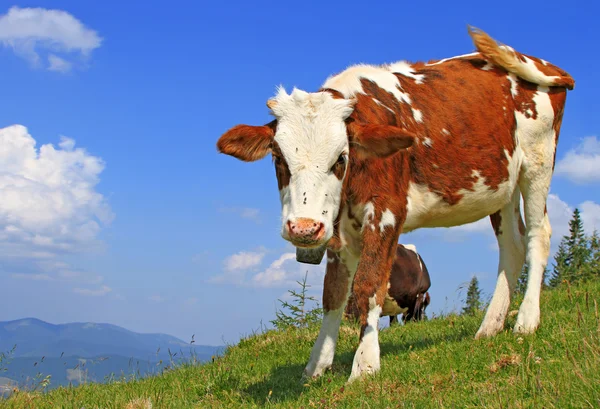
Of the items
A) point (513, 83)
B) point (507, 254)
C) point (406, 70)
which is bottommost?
point (507, 254)

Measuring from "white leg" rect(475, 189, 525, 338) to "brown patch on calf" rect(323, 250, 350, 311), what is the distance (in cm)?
230

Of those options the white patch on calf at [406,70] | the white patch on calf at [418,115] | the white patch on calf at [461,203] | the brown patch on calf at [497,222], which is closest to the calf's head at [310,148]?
the white patch on calf at [461,203]

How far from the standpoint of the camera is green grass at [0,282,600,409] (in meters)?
4.86

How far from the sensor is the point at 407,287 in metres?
15.6

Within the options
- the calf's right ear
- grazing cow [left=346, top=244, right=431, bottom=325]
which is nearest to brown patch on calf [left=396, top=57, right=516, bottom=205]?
the calf's right ear

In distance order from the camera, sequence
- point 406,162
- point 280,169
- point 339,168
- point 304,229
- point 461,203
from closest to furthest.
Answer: point 304,229 < point 339,168 < point 280,169 < point 406,162 < point 461,203

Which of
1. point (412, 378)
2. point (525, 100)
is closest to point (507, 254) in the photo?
point (525, 100)

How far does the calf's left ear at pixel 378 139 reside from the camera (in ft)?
21.1

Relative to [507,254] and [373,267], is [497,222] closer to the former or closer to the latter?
[507,254]

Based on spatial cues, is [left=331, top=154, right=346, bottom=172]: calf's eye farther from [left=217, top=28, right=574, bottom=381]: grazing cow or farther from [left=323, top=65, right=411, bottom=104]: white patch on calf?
[left=323, top=65, right=411, bottom=104]: white patch on calf

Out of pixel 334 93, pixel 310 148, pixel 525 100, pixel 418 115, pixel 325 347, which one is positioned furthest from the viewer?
pixel 525 100

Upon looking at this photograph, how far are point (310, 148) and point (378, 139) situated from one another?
2.38ft

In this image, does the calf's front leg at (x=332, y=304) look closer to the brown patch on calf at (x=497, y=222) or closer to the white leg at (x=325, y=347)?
the white leg at (x=325, y=347)

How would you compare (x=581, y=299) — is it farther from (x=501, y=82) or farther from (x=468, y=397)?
(x=468, y=397)
